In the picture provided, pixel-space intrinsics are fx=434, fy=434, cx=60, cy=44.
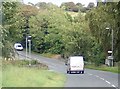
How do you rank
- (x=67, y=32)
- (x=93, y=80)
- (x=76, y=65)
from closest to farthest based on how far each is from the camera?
(x=93, y=80), (x=76, y=65), (x=67, y=32)

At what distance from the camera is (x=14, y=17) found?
26.1 meters

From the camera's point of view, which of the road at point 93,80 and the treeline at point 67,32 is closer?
the road at point 93,80

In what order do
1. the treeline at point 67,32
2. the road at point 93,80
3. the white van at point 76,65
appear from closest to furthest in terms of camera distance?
the road at point 93,80
the white van at point 76,65
the treeline at point 67,32

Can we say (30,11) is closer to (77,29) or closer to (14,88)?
(77,29)

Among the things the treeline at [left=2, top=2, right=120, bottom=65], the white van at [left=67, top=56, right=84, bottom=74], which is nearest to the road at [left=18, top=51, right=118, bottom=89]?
the white van at [left=67, top=56, right=84, bottom=74]

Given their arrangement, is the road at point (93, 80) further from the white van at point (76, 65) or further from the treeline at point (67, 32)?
the treeline at point (67, 32)

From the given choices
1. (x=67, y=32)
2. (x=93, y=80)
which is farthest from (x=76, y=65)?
(x=67, y=32)

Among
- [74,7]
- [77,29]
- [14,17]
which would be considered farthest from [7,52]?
[74,7]

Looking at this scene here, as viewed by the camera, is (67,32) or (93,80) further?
(67,32)

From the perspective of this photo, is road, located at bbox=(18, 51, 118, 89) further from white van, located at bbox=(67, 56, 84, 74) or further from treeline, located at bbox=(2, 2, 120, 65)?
treeline, located at bbox=(2, 2, 120, 65)

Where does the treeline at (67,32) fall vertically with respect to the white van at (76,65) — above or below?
above

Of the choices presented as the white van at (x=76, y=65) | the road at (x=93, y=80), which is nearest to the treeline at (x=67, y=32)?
the white van at (x=76, y=65)

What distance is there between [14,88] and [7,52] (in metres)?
4.99

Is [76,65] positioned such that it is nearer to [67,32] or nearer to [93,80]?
[93,80]
